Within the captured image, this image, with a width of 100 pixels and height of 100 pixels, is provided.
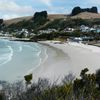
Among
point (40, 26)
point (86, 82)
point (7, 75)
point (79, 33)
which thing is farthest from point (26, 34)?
point (86, 82)

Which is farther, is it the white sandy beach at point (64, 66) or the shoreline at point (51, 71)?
the white sandy beach at point (64, 66)

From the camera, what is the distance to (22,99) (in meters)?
8.30

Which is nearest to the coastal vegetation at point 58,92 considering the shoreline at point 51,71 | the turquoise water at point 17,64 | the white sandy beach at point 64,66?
the shoreline at point 51,71

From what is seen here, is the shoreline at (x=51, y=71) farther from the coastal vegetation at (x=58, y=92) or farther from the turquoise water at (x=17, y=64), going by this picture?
the coastal vegetation at (x=58, y=92)


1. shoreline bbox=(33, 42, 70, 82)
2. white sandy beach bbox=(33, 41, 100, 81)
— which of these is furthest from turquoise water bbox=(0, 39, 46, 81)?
white sandy beach bbox=(33, 41, 100, 81)

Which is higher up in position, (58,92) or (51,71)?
(58,92)

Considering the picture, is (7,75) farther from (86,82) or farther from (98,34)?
(98,34)

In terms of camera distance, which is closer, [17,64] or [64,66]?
[64,66]

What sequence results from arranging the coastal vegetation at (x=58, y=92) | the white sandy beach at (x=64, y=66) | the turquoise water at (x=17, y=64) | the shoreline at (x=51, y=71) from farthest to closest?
the turquoise water at (x=17, y=64)
the white sandy beach at (x=64, y=66)
the shoreline at (x=51, y=71)
the coastal vegetation at (x=58, y=92)

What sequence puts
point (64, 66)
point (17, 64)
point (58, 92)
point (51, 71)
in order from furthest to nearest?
point (17, 64) < point (64, 66) < point (51, 71) < point (58, 92)

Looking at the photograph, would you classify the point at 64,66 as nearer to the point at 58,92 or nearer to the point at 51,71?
the point at 51,71

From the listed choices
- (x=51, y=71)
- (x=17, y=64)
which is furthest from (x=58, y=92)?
(x=17, y=64)

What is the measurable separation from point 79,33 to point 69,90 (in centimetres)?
12667

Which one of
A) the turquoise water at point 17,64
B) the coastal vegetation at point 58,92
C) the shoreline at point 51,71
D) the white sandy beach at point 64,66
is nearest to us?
the coastal vegetation at point 58,92
